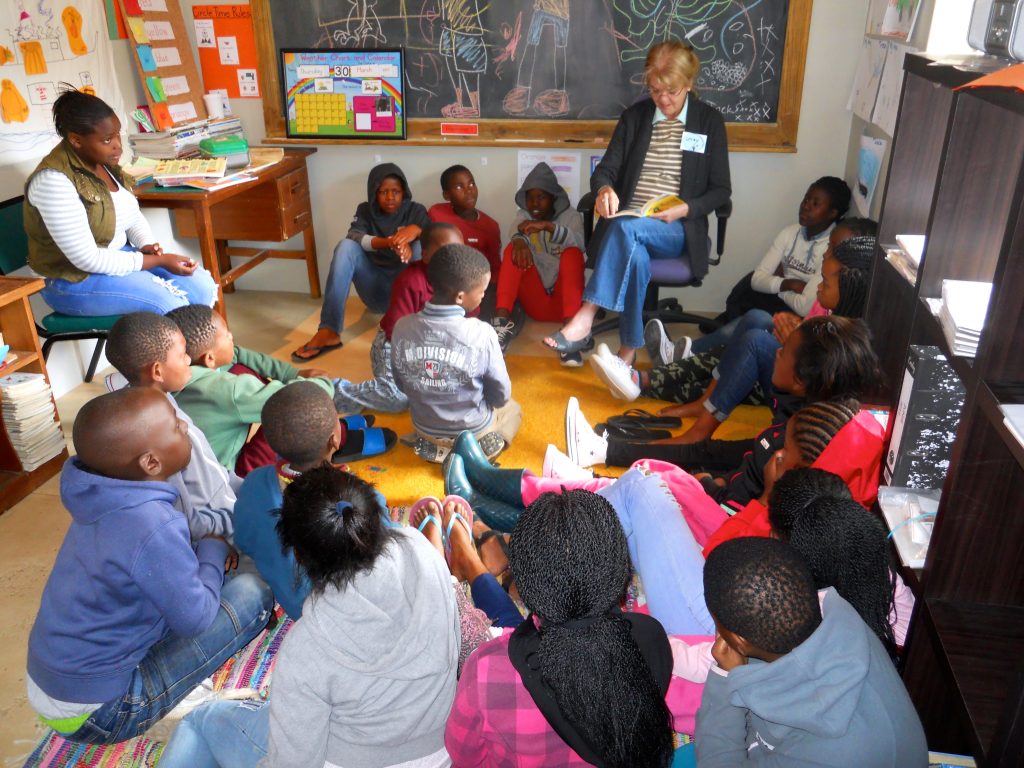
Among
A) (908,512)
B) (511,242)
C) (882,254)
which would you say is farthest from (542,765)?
(511,242)

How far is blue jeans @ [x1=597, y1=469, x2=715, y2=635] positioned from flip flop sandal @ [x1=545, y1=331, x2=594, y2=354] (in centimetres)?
140

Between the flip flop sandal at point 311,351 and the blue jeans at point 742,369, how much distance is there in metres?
1.73

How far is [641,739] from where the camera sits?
1092 millimetres

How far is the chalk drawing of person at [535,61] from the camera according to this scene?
3.62 metres

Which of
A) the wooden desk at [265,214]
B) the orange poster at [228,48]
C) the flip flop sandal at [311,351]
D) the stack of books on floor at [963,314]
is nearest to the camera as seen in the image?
the stack of books on floor at [963,314]

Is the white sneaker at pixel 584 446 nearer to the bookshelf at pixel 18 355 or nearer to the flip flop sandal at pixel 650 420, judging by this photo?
the flip flop sandal at pixel 650 420

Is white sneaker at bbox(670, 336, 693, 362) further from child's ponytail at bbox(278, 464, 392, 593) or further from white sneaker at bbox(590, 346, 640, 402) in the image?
child's ponytail at bbox(278, 464, 392, 593)

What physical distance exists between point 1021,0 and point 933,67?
0.58ft

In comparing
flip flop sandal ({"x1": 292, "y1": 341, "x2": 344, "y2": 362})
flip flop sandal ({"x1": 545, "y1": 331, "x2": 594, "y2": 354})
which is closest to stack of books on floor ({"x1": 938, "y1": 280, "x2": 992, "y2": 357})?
flip flop sandal ({"x1": 545, "y1": 331, "x2": 594, "y2": 354})

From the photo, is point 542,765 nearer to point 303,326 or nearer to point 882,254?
point 882,254

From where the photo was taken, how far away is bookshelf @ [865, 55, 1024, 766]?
1.07 meters

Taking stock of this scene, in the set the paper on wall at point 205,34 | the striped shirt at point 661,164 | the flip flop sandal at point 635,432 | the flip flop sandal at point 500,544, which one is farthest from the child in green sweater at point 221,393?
the paper on wall at point 205,34

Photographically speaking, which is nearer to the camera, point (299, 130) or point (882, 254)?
point (882, 254)

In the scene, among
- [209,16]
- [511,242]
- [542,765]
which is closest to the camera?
[542,765]
